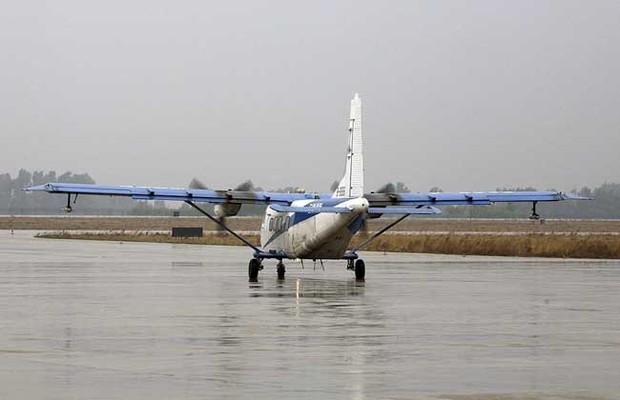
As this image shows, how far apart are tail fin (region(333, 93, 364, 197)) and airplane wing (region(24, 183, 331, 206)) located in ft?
12.2

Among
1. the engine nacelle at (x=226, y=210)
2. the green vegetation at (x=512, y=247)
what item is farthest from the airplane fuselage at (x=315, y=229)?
the green vegetation at (x=512, y=247)

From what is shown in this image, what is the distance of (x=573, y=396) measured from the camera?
46.6 ft

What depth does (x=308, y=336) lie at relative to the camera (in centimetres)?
2117

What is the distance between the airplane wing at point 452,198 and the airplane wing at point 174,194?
2.61m

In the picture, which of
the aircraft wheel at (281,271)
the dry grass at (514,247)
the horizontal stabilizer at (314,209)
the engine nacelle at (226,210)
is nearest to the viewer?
the horizontal stabilizer at (314,209)

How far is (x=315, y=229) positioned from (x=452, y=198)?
23.2ft

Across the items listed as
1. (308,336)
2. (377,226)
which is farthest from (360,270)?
(377,226)

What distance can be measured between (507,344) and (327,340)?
9.33 feet

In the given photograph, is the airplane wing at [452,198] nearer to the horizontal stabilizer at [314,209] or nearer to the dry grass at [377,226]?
the horizontal stabilizer at [314,209]

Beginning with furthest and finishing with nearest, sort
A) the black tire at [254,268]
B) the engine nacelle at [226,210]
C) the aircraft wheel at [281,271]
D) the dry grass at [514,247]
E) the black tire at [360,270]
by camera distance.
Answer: the dry grass at [514,247]
the engine nacelle at [226,210]
the aircraft wheel at [281,271]
the black tire at [254,268]
the black tire at [360,270]

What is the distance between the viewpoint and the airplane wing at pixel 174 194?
41438 mm

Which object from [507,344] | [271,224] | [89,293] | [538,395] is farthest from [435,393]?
[271,224]

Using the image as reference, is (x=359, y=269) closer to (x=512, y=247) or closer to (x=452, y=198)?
(x=452, y=198)

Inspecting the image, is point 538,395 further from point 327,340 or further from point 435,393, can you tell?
point 327,340
